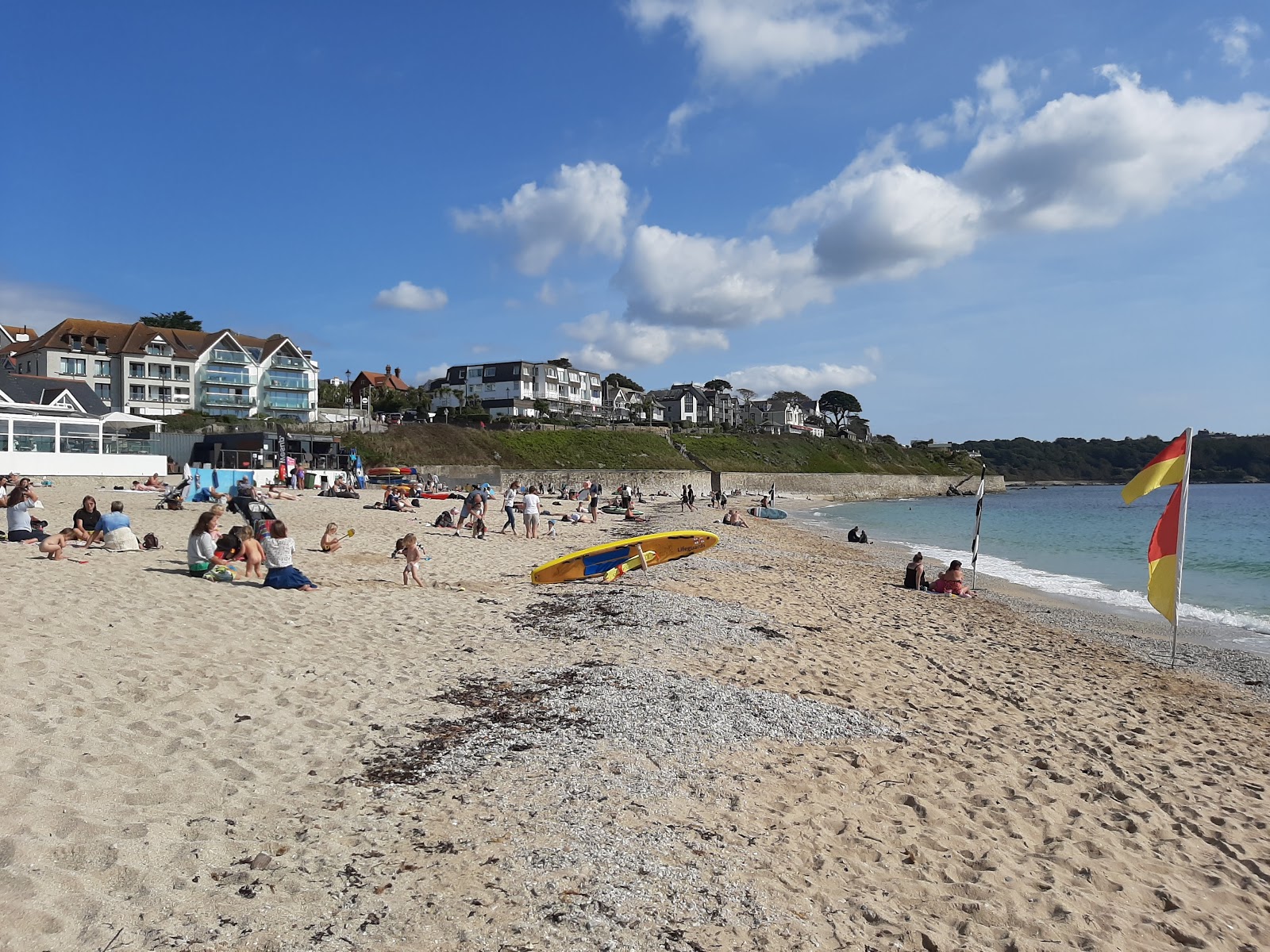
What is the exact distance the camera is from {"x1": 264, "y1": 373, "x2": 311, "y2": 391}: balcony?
71000 mm

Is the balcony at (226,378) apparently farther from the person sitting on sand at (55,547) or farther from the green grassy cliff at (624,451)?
the person sitting on sand at (55,547)

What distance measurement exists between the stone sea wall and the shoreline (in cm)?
3446

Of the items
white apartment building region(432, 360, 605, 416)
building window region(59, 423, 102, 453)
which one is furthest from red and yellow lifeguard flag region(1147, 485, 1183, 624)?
white apartment building region(432, 360, 605, 416)

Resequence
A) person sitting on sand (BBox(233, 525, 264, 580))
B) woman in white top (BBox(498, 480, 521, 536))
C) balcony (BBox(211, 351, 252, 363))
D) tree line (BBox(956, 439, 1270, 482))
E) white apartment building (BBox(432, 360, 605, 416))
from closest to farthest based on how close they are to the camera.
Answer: person sitting on sand (BBox(233, 525, 264, 580)) → woman in white top (BBox(498, 480, 521, 536)) → balcony (BBox(211, 351, 252, 363)) → white apartment building (BBox(432, 360, 605, 416)) → tree line (BBox(956, 439, 1270, 482))

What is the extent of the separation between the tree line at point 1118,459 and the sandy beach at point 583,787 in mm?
169362

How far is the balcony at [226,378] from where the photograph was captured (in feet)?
220

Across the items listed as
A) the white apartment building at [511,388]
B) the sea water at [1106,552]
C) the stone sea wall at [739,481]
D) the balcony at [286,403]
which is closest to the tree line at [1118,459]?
the stone sea wall at [739,481]

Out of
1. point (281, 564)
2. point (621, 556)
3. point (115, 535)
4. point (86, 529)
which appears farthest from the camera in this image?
point (621, 556)

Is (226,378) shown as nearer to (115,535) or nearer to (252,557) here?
(115,535)

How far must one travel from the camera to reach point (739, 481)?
8075 cm

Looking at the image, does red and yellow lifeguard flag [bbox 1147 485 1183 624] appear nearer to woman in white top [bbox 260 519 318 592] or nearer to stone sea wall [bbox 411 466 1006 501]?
woman in white top [bbox 260 519 318 592]

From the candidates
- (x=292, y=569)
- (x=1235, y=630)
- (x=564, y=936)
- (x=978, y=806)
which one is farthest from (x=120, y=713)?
(x=1235, y=630)

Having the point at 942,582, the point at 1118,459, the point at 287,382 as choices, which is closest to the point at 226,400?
the point at 287,382

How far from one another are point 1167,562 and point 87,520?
1910 cm
